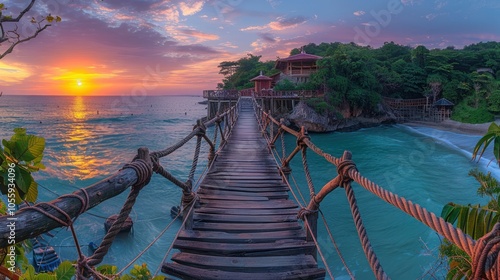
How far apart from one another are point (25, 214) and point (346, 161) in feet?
5.40

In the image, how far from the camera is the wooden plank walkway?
2377 mm

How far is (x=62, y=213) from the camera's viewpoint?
1041 millimetres

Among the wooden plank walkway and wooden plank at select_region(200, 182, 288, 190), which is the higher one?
wooden plank at select_region(200, 182, 288, 190)

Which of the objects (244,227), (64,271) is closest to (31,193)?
(64,271)

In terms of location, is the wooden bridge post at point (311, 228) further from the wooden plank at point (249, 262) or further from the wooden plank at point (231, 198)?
A: the wooden plank at point (231, 198)

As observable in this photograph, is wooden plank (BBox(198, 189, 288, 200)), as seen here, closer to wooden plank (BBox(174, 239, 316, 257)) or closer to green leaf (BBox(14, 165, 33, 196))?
wooden plank (BBox(174, 239, 316, 257))

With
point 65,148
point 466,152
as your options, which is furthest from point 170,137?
point 466,152

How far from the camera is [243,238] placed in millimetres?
2811

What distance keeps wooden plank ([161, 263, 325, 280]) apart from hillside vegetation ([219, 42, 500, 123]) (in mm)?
22905

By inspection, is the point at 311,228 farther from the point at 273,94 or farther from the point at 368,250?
the point at 273,94

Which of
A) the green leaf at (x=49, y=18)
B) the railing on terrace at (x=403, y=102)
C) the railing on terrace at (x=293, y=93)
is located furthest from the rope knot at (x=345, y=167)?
the railing on terrace at (x=403, y=102)

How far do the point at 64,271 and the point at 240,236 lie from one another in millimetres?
1956

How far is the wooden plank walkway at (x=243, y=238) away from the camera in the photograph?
7.80 feet

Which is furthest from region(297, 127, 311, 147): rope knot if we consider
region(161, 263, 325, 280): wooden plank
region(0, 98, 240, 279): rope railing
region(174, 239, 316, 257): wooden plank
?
region(0, 98, 240, 279): rope railing
